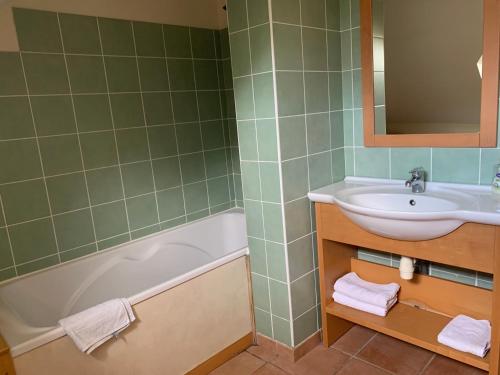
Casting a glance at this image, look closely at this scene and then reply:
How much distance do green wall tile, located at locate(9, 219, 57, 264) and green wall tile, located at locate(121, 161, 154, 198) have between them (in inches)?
18.9

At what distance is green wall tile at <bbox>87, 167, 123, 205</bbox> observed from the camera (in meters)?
2.25

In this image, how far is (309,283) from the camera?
6.72ft

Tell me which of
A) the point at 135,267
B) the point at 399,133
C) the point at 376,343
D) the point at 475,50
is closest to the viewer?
the point at 475,50

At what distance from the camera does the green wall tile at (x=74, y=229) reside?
2.15 meters

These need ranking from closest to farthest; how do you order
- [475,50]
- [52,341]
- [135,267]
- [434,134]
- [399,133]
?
[52,341] < [475,50] < [434,134] < [399,133] < [135,267]

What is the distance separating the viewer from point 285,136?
1808 mm

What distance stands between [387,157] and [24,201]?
1867 millimetres

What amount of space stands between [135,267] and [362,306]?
1.36 m

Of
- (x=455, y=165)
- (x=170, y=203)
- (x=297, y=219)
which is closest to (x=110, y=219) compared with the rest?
(x=170, y=203)

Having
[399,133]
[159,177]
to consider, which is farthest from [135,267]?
[399,133]

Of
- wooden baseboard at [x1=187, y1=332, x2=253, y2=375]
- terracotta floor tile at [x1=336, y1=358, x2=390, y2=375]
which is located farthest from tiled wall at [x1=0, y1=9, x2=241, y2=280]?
terracotta floor tile at [x1=336, y1=358, x2=390, y2=375]

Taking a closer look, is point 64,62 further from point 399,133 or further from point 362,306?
point 362,306

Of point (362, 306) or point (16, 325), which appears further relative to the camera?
point (362, 306)

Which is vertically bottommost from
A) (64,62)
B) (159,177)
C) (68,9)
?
(159,177)
